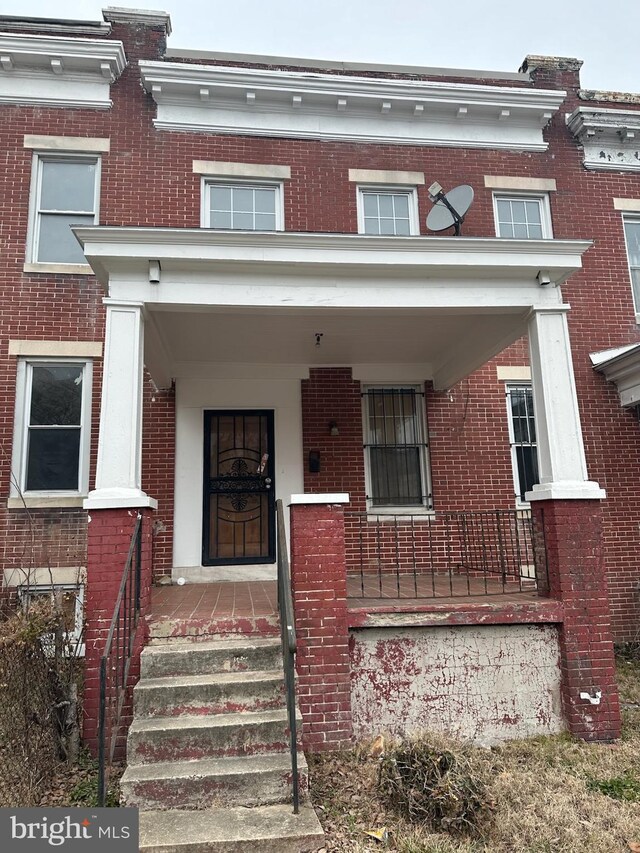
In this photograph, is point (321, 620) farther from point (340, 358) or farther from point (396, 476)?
point (340, 358)

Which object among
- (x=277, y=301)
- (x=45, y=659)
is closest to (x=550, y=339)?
(x=277, y=301)

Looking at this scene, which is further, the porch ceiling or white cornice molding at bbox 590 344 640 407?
white cornice molding at bbox 590 344 640 407

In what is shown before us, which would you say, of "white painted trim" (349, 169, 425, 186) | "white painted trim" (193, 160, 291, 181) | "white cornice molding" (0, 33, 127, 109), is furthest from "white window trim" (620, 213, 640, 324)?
"white cornice molding" (0, 33, 127, 109)

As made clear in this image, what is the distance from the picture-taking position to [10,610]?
271 inches

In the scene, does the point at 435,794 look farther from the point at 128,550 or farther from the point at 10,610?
the point at 10,610

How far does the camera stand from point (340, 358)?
7750 mm

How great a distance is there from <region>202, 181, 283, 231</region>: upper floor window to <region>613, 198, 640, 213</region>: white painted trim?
5252 mm

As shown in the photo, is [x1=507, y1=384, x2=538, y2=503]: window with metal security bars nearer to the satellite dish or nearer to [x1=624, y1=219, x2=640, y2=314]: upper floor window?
[x1=624, y1=219, x2=640, y2=314]: upper floor window

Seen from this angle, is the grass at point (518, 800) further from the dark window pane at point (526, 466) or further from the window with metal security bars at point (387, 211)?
the window with metal security bars at point (387, 211)

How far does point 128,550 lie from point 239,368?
11.8 ft

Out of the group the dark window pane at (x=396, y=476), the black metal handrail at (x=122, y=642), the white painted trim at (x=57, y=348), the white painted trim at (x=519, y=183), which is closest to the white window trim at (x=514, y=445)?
the dark window pane at (x=396, y=476)

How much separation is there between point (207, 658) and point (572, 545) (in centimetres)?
323

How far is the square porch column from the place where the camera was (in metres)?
4.93

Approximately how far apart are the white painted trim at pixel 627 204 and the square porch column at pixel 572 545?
4848 mm
